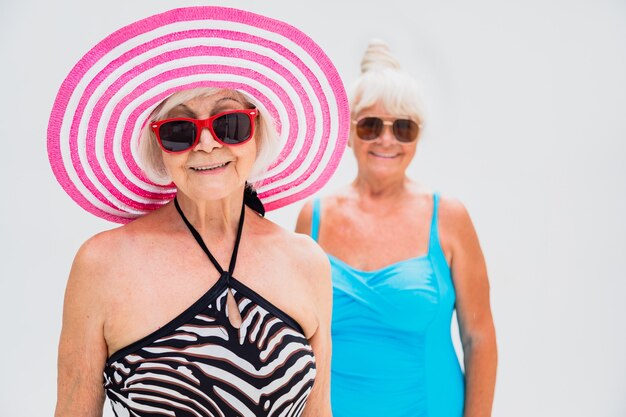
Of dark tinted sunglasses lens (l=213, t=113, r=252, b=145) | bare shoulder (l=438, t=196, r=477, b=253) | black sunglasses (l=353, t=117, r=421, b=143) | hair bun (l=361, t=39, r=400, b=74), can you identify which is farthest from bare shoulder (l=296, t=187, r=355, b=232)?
dark tinted sunglasses lens (l=213, t=113, r=252, b=145)

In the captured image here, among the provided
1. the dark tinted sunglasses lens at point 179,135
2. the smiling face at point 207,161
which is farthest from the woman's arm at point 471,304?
the dark tinted sunglasses lens at point 179,135

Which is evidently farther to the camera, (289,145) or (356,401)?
(356,401)

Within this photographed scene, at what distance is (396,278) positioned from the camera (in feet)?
8.50

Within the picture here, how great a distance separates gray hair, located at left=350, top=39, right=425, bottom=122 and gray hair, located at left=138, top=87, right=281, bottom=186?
97 cm

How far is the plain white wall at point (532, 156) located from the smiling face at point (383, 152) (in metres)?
0.32

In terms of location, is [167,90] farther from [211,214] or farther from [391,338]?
[391,338]

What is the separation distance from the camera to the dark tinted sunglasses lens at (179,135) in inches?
62.4

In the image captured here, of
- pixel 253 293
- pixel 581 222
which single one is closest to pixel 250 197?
pixel 253 293

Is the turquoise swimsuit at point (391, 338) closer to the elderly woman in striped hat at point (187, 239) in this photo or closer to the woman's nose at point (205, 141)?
the elderly woman in striped hat at point (187, 239)

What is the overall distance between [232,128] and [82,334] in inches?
19.6

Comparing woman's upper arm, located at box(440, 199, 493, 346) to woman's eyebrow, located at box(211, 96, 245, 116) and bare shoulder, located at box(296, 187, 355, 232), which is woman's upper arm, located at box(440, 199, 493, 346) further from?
woman's eyebrow, located at box(211, 96, 245, 116)

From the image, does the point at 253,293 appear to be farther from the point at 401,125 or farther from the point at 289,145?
the point at 401,125

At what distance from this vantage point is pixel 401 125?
271cm

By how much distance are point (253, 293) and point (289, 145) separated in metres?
0.41
